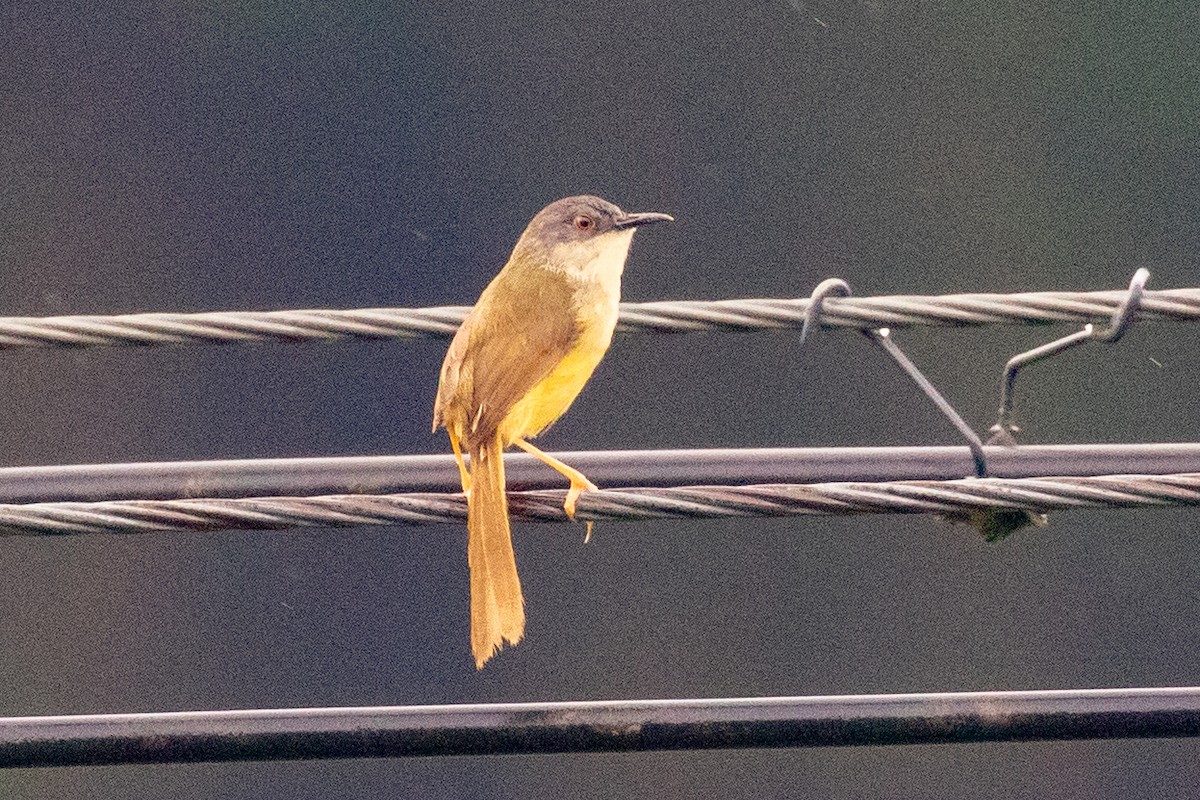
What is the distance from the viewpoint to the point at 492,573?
3.00 m

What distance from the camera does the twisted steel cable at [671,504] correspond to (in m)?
2.49

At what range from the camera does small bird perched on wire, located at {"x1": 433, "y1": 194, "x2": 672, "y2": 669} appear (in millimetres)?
2982

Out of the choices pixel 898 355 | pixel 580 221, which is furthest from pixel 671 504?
pixel 580 221

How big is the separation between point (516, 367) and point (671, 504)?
95 centimetres

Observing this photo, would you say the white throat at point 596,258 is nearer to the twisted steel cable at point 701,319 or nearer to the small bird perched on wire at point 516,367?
the small bird perched on wire at point 516,367

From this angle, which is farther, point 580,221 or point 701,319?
point 580,221

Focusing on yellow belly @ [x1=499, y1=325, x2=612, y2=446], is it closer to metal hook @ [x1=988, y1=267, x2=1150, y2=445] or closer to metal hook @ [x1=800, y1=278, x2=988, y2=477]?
metal hook @ [x1=800, y1=278, x2=988, y2=477]

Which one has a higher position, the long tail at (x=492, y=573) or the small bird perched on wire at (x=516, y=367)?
the small bird perched on wire at (x=516, y=367)

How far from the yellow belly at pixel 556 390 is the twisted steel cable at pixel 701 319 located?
73 centimetres

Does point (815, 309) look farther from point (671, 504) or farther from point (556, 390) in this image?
point (556, 390)

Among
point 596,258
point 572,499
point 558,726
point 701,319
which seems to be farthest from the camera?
point 596,258

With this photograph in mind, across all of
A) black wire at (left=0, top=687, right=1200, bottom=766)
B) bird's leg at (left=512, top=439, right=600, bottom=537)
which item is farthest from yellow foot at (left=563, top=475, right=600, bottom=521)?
black wire at (left=0, top=687, right=1200, bottom=766)

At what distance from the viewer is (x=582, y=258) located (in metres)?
4.01

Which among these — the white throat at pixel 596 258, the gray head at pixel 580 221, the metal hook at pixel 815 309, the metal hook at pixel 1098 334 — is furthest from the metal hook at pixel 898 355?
the gray head at pixel 580 221
